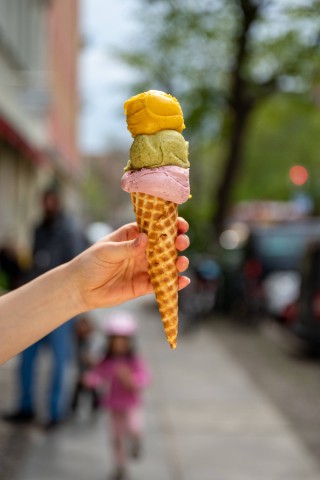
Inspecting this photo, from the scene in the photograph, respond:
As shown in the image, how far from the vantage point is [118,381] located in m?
6.29

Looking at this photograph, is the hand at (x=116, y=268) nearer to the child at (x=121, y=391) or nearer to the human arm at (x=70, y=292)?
the human arm at (x=70, y=292)

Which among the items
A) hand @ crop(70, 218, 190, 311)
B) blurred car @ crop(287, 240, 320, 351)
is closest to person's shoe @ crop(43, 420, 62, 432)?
blurred car @ crop(287, 240, 320, 351)

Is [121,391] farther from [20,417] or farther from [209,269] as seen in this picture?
[209,269]

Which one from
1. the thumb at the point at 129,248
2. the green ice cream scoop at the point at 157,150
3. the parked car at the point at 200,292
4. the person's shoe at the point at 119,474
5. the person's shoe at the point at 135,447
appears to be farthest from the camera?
the parked car at the point at 200,292

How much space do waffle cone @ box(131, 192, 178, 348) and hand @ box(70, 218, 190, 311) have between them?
0.03 metres

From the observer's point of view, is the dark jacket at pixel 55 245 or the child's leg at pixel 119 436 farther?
the dark jacket at pixel 55 245

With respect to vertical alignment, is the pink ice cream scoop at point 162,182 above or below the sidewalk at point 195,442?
above


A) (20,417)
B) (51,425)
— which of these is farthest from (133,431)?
(20,417)

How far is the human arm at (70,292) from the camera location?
2525 mm

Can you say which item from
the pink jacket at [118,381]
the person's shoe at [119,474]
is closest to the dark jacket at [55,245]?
the pink jacket at [118,381]

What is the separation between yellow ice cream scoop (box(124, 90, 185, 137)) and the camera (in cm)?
244

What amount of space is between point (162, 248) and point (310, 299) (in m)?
8.94

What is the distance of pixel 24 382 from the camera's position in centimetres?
772

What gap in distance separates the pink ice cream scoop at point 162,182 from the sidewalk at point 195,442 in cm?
411
